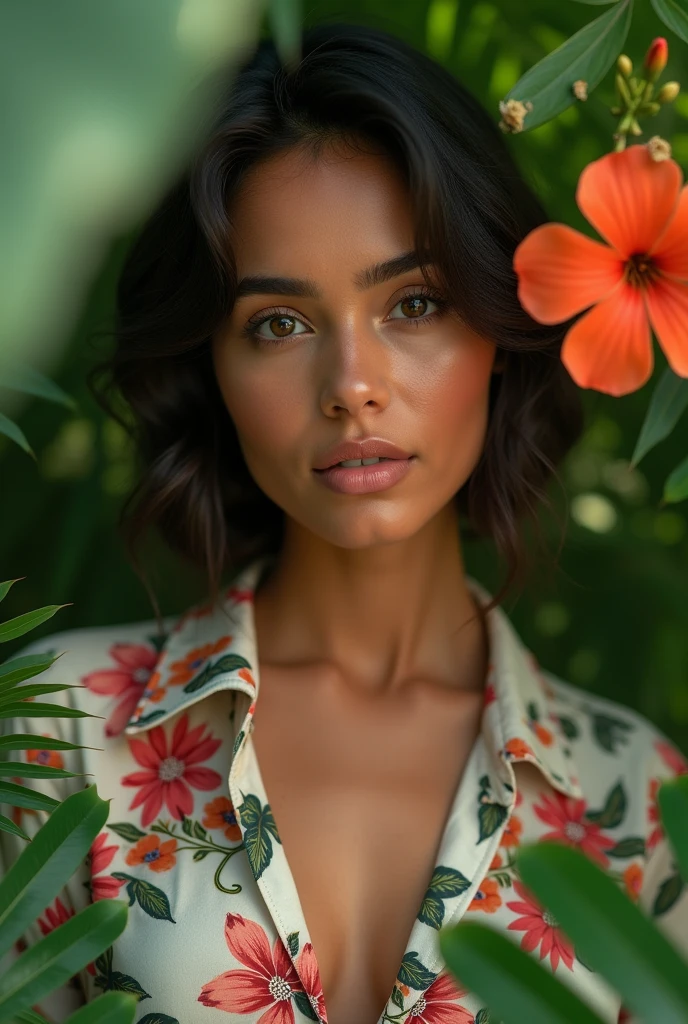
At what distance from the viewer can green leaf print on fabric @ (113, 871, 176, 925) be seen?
137cm

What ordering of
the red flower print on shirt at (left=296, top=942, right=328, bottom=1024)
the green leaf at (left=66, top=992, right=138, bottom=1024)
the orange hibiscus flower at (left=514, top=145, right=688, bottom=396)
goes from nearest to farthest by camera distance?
the green leaf at (left=66, top=992, right=138, bottom=1024) < the orange hibiscus flower at (left=514, top=145, right=688, bottom=396) < the red flower print on shirt at (left=296, top=942, right=328, bottom=1024)

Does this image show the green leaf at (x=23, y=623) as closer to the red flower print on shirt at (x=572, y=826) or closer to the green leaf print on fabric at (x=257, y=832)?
the green leaf print on fabric at (x=257, y=832)

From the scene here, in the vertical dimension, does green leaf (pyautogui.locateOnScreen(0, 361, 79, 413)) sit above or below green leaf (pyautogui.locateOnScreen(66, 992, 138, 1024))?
above

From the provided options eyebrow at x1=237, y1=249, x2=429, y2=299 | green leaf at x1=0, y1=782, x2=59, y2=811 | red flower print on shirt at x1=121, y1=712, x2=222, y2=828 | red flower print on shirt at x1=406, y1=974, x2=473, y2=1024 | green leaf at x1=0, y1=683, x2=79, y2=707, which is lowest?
red flower print on shirt at x1=406, y1=974, x2=473, y2=1024

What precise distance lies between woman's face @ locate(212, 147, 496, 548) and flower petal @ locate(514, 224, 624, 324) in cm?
45

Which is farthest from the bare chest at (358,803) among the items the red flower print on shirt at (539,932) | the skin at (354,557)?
the red flower print on shirt at (539,932)

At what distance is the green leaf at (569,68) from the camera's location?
36.6 inches

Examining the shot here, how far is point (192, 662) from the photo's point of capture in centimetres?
160

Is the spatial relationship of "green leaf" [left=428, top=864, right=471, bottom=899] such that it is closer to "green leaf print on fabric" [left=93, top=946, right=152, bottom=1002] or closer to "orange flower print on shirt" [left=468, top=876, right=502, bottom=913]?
"orange flower print on shirt" [left=468, top=876, right=502, bottom=913]

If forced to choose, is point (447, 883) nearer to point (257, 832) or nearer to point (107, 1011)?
point (257, 832)

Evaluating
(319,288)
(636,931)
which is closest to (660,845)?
(319,288)

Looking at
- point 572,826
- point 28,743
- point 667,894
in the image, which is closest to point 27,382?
point 28,743

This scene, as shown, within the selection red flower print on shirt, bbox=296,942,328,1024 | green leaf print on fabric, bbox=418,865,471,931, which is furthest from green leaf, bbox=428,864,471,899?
red flower print on shirt, bbox=296,942,328,1024

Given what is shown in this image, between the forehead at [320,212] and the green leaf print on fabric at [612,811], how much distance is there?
82 cm
